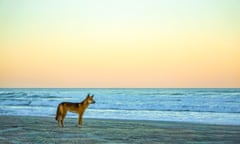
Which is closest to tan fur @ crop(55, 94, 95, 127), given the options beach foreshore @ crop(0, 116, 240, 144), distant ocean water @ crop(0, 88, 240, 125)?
beach foreshore @ crop(0, 116, 240, 144)

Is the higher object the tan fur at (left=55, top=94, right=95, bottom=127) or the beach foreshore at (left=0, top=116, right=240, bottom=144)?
the tan fur at (left=55, top=94, right=95, bottom=127)

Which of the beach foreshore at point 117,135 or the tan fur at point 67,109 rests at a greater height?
the tan fur at point 67,109

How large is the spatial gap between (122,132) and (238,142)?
375 cm

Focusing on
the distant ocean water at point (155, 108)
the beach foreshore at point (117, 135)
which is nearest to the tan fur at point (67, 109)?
the beach foreshore at point (117, 135)

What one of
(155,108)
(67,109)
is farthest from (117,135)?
(155,108)

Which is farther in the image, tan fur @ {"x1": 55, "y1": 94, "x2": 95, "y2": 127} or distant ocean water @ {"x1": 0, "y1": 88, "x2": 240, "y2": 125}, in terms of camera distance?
distant ocean water @ {"x1": 0, "y1": 88, "x2": 240, "y2": 125}

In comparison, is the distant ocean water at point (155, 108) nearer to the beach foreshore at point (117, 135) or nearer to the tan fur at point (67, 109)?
the beach foreshore at point (117, 135)

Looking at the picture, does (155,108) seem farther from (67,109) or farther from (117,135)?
(117,135)

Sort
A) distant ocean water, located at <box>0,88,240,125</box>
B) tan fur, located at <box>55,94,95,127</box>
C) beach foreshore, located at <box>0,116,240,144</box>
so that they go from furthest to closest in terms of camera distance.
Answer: distant ocean water, located at <box>0,88,240,125</box> → tan fur, located at <box>55,94,95,127</box> → beach foreshore, located at <box>0,116,240,144</box>

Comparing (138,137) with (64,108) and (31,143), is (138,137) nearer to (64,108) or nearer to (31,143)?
(31,143)

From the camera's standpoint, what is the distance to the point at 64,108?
14.3m

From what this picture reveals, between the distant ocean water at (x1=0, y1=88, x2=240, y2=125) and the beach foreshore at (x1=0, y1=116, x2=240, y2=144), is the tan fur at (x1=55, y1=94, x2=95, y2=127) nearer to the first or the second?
the beach foreshore at (x1=0, y1=116, x2=240, y2=144)

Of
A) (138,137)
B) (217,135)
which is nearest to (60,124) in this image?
(138,137)

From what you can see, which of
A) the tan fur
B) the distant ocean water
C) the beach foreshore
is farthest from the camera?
the distant ocean water
